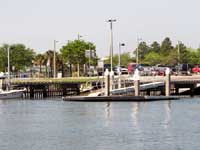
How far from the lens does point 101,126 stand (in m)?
69.8

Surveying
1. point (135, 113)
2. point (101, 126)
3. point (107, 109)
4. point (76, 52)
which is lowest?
point (101, 126)

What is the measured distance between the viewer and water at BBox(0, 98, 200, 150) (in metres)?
56.3

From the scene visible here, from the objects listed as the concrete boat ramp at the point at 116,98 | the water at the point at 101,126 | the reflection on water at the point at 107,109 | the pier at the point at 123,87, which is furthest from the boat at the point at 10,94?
the reflection on water at the point at 107,109

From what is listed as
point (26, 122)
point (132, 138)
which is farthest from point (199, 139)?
point (26, 122)

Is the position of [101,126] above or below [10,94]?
below

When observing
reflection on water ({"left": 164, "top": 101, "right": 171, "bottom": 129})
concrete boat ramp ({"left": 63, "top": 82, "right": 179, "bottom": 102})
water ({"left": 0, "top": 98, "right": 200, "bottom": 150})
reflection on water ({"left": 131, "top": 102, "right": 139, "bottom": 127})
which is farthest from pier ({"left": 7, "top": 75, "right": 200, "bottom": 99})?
water ({"left": 0, "top": 98, "right": 200, "bottom": 150})

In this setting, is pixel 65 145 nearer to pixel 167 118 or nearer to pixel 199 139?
pixel 199 139

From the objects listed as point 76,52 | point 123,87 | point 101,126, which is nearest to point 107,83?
point 123,87

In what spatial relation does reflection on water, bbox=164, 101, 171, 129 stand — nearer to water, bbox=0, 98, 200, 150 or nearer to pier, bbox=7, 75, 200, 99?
water, bbox=0, 98, 200, 150

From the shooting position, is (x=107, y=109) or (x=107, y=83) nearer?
(x=107, y=109)

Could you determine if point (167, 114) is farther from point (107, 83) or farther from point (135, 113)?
point (107, 83)

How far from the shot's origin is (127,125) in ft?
231

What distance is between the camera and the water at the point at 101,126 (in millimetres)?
56312

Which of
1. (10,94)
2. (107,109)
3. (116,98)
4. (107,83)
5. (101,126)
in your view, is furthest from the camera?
(10,94)
